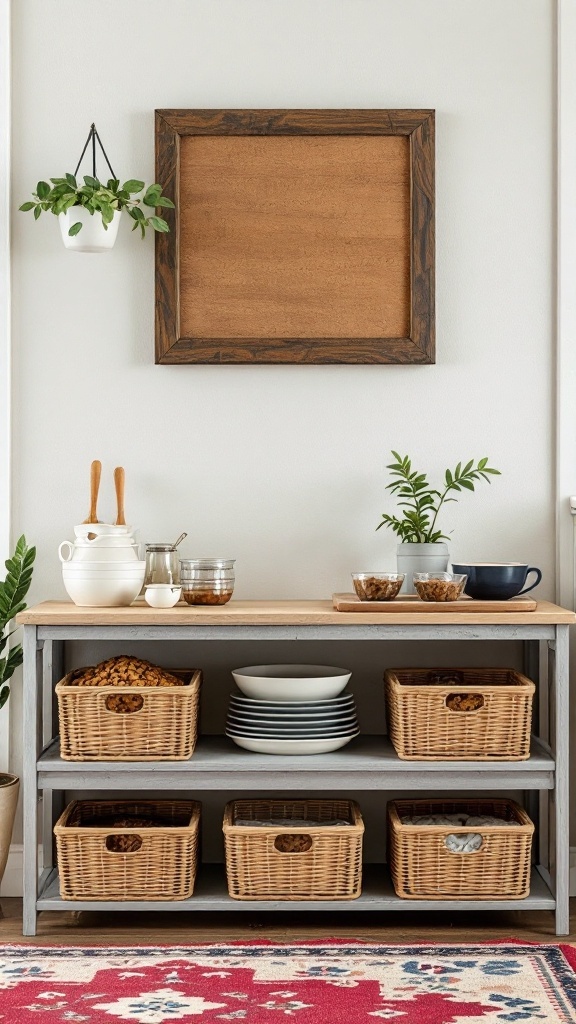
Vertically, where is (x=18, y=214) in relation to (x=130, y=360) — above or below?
above

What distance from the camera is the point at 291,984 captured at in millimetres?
2145

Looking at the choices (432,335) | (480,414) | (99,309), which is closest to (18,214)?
(99,309)

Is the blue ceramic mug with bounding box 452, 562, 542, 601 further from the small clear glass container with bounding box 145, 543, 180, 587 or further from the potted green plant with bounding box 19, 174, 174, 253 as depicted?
the potted green plant with bounding box 19, 174, 174, 253

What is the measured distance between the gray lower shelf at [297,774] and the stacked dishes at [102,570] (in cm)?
40

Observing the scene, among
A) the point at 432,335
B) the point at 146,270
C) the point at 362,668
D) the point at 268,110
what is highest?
the point at 268,110

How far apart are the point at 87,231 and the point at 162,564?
89cm

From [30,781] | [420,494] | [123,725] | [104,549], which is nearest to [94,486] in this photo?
[104,549]

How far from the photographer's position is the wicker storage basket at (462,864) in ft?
7.99

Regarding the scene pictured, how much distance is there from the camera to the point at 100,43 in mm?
2811

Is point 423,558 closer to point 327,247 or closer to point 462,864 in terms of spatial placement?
point 462,864

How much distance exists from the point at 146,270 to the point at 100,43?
639 mm

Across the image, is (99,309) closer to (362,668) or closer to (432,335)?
(432,335)

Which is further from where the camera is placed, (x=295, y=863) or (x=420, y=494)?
(x=420, y=494)

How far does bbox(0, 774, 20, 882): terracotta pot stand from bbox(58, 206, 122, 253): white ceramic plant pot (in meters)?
1.41
